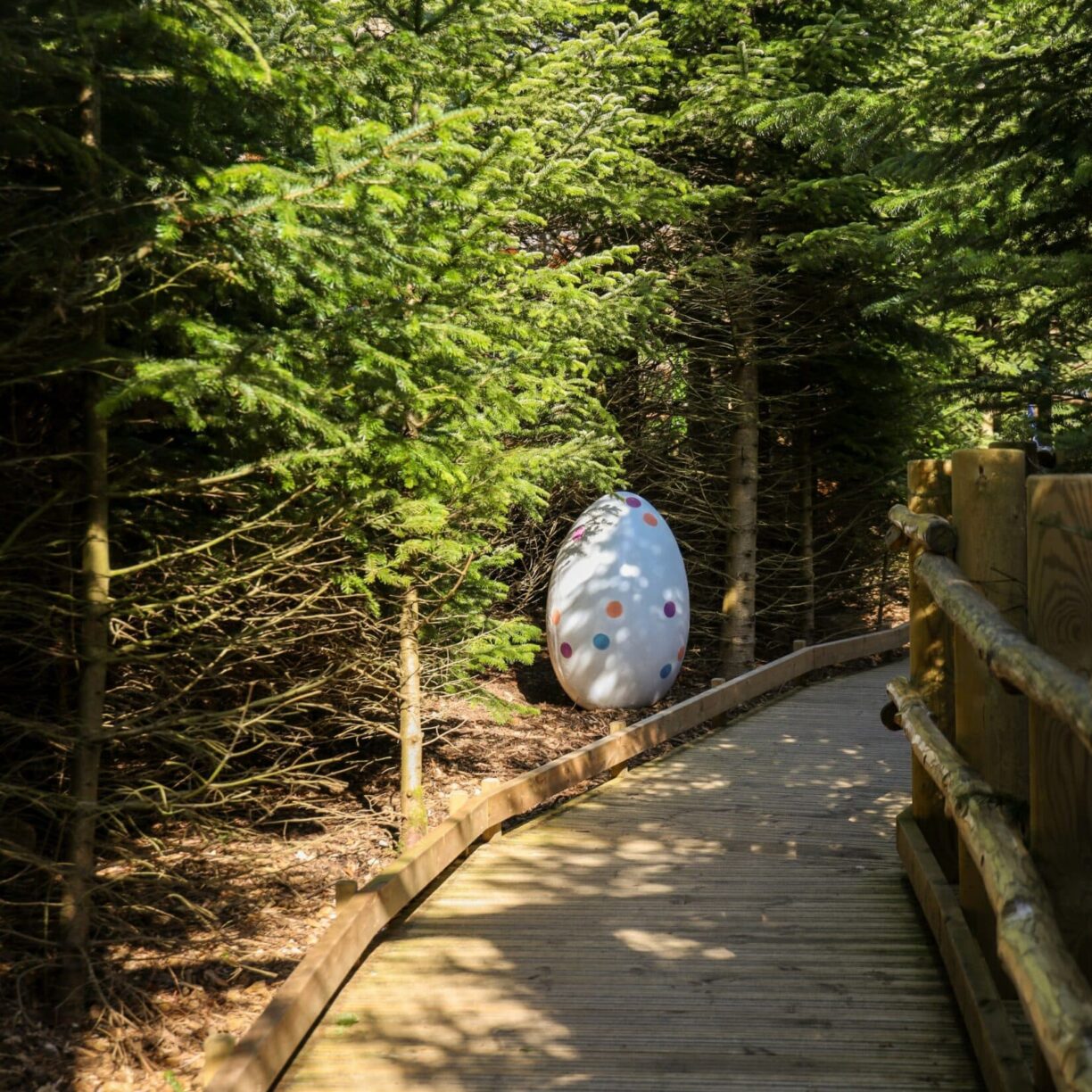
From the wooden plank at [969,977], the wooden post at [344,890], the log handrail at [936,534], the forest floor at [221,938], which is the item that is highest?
the log handrail at [936,534]

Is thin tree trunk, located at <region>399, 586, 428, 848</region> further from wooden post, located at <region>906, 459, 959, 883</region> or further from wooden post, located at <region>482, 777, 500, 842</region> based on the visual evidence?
wooden post, located at <region>906, 459, 959, 883</region>

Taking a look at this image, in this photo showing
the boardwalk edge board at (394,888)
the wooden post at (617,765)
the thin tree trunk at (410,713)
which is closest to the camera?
the boardwalk edge board at (394,888)

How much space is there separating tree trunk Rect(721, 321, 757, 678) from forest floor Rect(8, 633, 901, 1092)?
444 cm

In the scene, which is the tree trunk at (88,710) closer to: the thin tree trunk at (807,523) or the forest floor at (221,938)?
the forest floor at (221,938)

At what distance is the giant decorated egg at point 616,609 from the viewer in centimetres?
1091

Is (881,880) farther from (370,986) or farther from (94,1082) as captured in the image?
(94,1082)

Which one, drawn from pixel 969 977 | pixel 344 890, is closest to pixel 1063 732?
pixel 969 977

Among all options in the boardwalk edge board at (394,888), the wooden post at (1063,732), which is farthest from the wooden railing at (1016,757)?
the boardwalk edge board at (394,888)

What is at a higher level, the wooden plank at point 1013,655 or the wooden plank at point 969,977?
the wooden plank at point 1013,655

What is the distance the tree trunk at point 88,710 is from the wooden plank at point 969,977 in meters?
3.39

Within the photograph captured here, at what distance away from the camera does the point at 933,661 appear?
5.27 metres

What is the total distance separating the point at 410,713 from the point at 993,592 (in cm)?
434

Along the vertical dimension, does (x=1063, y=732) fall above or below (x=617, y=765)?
above

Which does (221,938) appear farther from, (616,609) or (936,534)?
(616,609)
